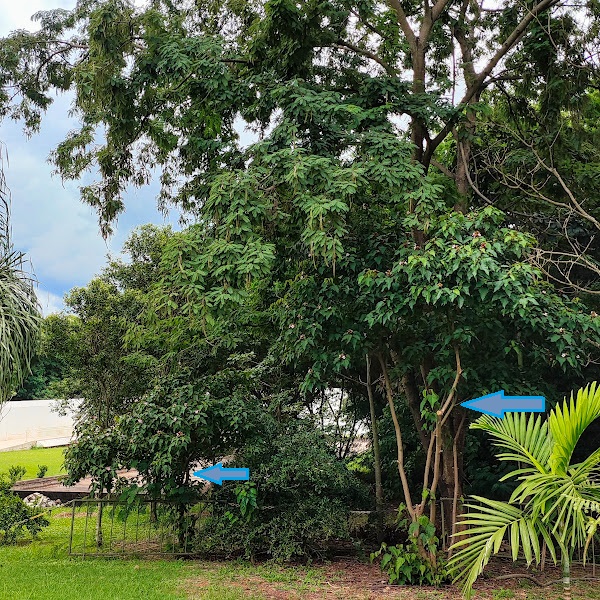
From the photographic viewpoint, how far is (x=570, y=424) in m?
4.39

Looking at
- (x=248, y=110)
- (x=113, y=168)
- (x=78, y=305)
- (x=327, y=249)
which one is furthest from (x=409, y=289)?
(x=78, y=305)

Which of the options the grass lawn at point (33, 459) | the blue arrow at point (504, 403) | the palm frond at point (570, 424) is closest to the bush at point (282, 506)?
the blue arrow at point (504, 403)

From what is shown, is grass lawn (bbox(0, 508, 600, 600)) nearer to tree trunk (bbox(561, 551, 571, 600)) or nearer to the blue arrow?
tree trunk (bbox(561, 551, 571, 600))

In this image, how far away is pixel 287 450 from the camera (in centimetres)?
740

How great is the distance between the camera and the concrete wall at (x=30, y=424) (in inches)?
1022

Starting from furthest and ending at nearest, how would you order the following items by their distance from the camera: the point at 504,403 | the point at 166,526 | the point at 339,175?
1. the point at 166,526
2. the point at 504,403
3. the point at 339,175

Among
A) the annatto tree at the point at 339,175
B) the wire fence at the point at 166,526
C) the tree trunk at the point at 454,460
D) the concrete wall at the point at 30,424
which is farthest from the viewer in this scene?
the concrete wall at the point at 30,424

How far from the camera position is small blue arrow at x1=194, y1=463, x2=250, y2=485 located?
289 inches

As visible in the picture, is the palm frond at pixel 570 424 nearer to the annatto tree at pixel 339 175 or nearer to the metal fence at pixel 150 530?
the annatto tree at pixel 339 175

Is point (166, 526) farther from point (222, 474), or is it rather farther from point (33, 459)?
point (33, 459)

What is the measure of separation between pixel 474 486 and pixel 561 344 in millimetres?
3162

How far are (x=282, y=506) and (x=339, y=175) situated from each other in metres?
3.96

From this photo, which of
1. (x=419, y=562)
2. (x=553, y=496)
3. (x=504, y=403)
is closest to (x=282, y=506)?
(x=419, y=562)

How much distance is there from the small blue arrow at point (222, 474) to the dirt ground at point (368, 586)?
38.3 inches
